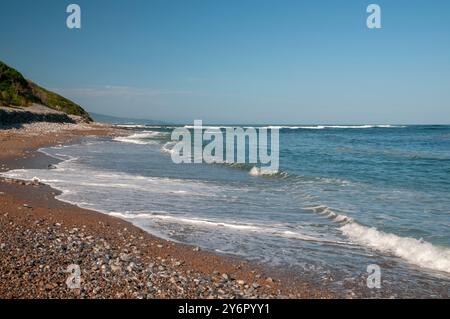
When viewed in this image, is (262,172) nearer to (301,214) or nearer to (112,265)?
(301,214)

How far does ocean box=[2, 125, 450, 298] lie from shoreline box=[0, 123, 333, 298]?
0.64 metres

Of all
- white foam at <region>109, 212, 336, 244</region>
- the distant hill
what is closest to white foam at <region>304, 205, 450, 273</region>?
white foam at <region>109, 212, 336, 244</region>

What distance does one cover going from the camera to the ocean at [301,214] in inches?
306

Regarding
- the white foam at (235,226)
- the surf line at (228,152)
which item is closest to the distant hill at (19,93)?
the surf line at (228,152)

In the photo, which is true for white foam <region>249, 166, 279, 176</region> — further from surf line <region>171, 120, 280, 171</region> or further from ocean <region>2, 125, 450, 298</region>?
surf line <region>171, 120, 280, 171</region>

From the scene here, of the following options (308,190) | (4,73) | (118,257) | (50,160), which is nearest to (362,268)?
(118,257)

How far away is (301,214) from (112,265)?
670cm

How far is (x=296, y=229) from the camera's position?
1042cm

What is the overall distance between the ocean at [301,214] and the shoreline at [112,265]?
636 millimetres

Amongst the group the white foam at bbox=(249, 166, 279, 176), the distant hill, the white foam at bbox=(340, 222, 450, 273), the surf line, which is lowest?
the white foam at bbox=(340, 222, 450, 273)

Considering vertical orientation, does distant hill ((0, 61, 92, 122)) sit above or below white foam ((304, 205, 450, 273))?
above

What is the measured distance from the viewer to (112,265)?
265 inches

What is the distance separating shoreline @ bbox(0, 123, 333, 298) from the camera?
19.0 ft
